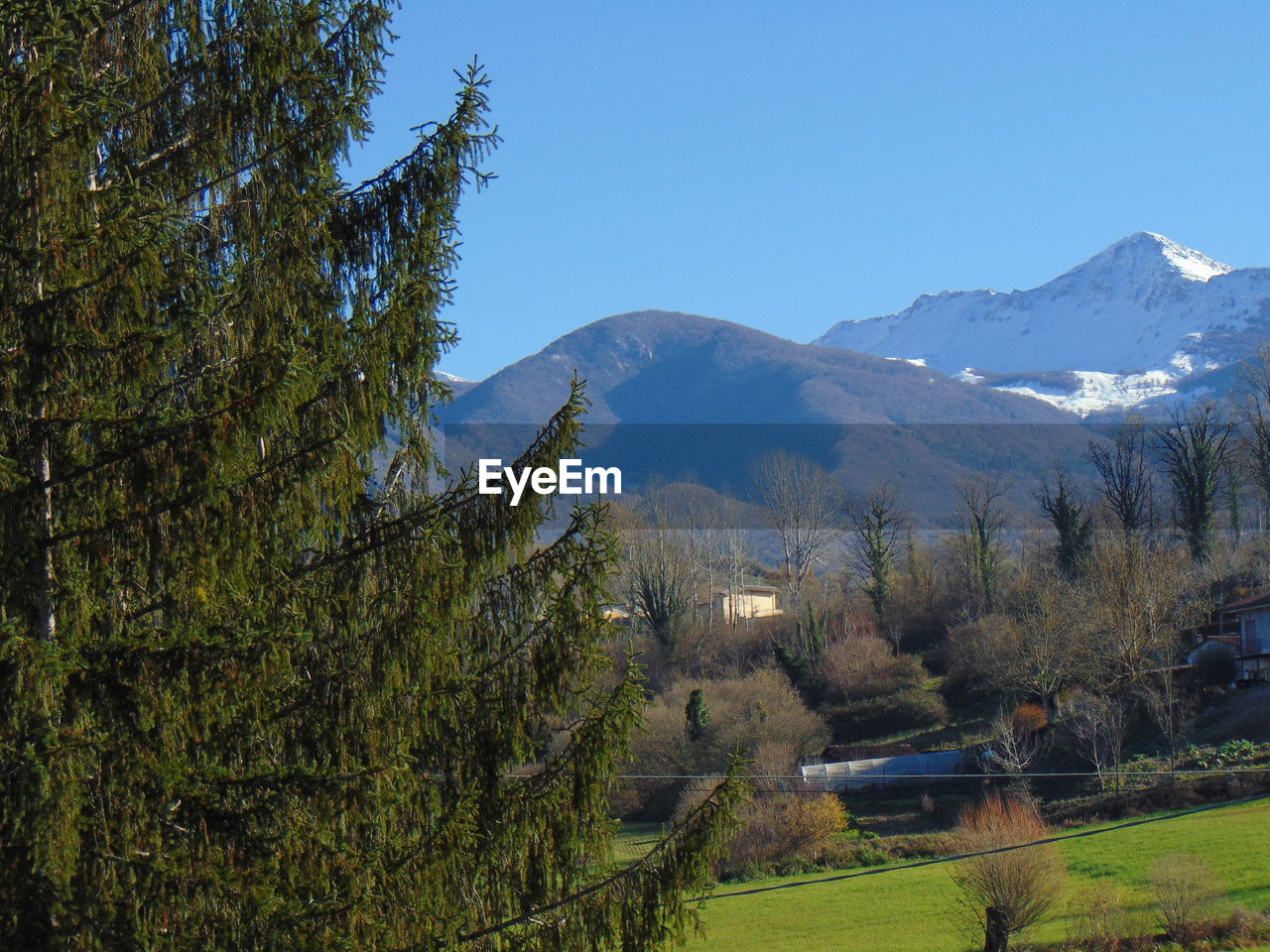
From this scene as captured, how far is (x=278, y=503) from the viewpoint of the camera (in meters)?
5.46

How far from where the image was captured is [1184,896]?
23500mm

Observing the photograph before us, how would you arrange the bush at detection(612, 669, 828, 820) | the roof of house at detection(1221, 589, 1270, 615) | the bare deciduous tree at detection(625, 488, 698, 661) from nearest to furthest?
the bush at detection(612, 669, 828, 820) → the roof of house at detection(1221, 589, 1270, 615) → the bare deciduous tree at detection(625, 488, 698, 661)

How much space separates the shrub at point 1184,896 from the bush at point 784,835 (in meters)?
11.0

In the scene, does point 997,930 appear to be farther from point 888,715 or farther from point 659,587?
point 659,587

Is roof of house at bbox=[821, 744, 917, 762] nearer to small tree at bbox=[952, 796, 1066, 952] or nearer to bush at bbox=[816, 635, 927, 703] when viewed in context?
bush at bbox=[816, 635, 927, 703]

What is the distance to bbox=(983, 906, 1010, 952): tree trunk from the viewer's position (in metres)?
23.8

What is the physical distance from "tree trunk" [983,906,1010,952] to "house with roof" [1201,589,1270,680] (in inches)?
931

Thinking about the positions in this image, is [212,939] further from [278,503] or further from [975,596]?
[975,596]

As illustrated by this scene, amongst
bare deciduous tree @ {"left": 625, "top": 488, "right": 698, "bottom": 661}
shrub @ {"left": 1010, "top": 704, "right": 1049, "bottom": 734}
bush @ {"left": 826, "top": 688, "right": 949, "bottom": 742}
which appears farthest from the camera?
bare deciduous tree @ {"left": 625, "top": 488, "right": 698, "bottom": 661}

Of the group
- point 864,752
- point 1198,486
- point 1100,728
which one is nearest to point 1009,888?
point 1100,728

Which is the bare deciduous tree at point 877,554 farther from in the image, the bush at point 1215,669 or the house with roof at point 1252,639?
the bush at point 1215,669

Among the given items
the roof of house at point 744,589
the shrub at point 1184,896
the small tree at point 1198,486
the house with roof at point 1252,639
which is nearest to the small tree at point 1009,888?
the shrub at point 1184,896

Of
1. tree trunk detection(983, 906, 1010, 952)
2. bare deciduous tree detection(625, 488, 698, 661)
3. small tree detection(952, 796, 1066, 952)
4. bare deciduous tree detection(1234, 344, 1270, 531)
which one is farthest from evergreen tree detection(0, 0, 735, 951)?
bare deciduous tree detection(1234, 344, 1270, 531)

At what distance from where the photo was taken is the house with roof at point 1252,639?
140 feet
